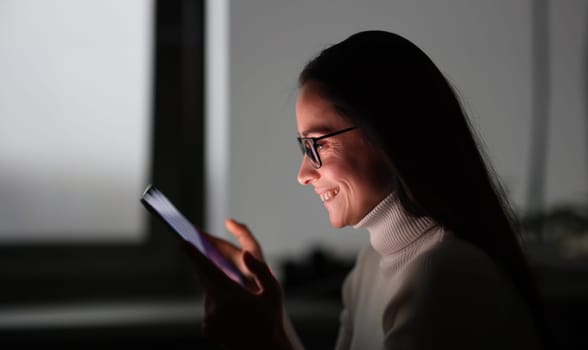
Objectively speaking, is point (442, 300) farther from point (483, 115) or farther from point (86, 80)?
point (86, 80)

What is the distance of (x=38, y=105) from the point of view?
1652mm

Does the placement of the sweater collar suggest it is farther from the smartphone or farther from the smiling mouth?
the smartphone

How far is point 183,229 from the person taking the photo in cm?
68

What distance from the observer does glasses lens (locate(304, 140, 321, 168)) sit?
1.84ft

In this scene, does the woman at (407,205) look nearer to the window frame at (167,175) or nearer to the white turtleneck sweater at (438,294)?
the white turtleneck sweater at (438,294)

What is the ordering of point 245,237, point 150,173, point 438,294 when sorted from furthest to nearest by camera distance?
point 150,173, point 245,237, point 438,294

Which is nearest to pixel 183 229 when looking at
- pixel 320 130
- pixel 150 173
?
pixel 320 130

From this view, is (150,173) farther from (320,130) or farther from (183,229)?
(320,130)

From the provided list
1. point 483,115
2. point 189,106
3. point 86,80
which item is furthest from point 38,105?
point 483,115

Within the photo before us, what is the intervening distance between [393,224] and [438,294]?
8cm

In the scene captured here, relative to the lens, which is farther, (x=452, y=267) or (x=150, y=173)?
(x=150, y=173)

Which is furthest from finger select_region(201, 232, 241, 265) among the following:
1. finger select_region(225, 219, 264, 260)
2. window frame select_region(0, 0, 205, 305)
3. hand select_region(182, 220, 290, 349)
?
window frame select_region(0, 0, 205, 305)

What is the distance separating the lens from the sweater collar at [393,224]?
55 cm

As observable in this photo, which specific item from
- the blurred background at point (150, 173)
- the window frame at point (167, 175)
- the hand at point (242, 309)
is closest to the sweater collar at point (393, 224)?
the hand at point (242, 309)
